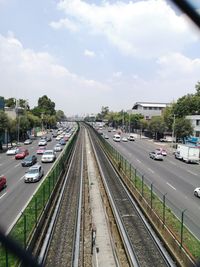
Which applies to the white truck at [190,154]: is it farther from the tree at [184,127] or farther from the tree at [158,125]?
the tree at [158,125]

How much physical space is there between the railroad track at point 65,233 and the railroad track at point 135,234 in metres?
2.31

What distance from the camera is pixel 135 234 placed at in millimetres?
18531

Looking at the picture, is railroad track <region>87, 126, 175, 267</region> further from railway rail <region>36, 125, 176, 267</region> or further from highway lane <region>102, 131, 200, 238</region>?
highway lane <region>102, 131, 200, 238</region>

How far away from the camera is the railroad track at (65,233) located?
48.7 feet

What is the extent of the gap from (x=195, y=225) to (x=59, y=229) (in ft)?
23.5

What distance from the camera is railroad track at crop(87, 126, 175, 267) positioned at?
1512cm

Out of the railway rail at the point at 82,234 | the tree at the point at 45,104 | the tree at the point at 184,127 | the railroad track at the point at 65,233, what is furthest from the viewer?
the tree at the point at 45,104

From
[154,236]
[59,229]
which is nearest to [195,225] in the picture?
[154,236]

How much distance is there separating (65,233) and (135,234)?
357 cm

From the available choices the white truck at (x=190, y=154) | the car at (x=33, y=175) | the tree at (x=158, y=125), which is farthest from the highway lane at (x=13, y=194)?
the tree at (x=158, y=125)

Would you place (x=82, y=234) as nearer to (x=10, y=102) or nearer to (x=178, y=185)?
(x=178, y=185)

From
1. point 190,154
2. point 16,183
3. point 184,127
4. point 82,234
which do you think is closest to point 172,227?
point 82,234

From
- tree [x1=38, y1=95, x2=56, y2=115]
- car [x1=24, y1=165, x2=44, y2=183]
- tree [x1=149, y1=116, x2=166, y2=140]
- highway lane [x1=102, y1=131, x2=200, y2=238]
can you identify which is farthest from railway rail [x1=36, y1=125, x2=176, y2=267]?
tree [x1=38, y1=95, x2=56, y2=115]

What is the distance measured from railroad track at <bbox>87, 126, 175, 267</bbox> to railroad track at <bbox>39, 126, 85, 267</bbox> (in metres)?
2.31
